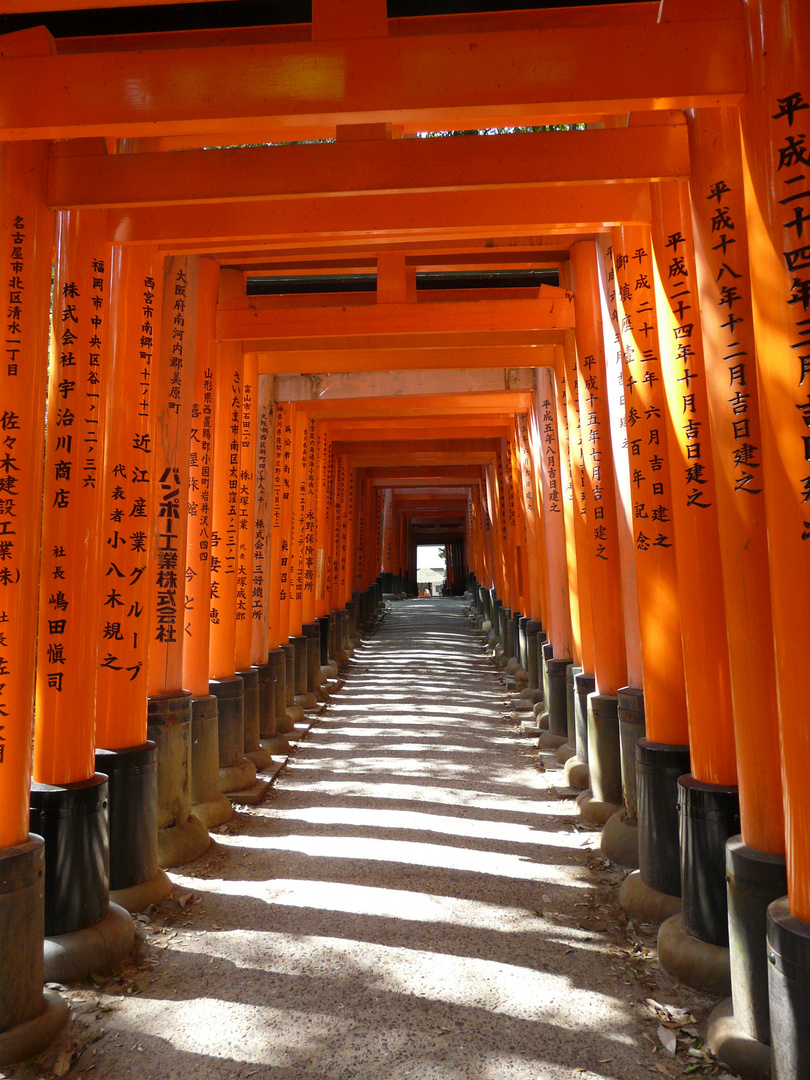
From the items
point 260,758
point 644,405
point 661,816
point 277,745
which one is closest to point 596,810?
point 661,816

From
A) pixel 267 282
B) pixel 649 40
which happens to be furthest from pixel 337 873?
pixel 267 282

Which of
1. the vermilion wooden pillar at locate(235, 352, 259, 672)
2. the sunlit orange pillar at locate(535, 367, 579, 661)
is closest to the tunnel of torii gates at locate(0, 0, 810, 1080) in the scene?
the vermilion wooden pillar at locate(235, 352, 259, 672)

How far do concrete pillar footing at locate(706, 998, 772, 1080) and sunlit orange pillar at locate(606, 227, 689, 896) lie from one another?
0.90 metres

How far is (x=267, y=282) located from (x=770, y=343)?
5.17m

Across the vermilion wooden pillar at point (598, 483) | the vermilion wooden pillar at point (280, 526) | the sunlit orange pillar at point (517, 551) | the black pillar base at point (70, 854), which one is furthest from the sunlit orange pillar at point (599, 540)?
the sunlit orange pillar at point (517, 551)

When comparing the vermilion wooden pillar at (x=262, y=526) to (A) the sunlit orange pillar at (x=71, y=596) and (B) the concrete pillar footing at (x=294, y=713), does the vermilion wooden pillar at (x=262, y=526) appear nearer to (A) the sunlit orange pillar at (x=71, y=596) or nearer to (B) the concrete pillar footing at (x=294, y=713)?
(B) the concrete pillar footing at (x=294, y=713)

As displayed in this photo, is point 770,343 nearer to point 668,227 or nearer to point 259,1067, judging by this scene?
point 668,227

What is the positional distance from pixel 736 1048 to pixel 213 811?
11.3ft

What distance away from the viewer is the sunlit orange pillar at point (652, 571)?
3.45m

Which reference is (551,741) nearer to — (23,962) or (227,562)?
(227,562)

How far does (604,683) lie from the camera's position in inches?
199

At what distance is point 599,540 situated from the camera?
514 cm

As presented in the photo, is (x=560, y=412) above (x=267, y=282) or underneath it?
underneath

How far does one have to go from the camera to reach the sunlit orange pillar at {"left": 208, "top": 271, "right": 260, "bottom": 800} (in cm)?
563
